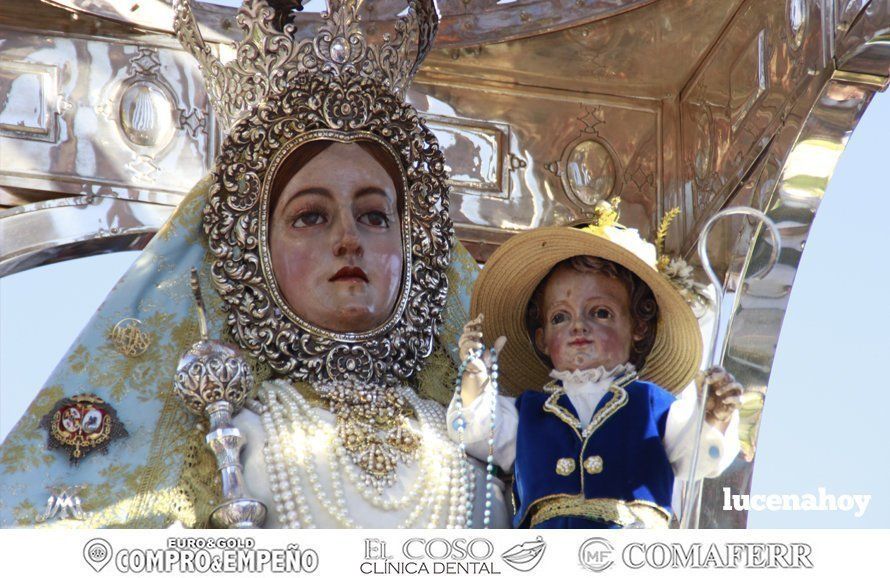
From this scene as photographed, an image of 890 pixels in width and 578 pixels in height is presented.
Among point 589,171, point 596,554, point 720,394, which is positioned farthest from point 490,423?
point 589,171

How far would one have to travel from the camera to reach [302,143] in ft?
18.4

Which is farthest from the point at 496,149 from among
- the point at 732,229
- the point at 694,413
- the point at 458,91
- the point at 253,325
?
the point at 694,413

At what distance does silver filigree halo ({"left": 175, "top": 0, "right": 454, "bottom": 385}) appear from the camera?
549cm

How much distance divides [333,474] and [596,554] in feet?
3.37

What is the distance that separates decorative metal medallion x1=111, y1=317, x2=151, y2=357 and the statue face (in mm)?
422

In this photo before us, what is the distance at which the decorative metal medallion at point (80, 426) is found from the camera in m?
5.15

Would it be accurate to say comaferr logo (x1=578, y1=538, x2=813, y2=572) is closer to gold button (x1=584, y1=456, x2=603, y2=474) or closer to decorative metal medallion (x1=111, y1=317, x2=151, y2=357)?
gold button (x1=584, y1=456, x2=603, y2=474)

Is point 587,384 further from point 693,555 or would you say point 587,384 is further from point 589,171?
point 589,171

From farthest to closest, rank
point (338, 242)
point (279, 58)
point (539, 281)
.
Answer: point (279, 58), point (338, 242), point (539, 281)

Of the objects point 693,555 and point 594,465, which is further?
point 594,465

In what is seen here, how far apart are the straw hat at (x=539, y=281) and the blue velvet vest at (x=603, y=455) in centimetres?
24

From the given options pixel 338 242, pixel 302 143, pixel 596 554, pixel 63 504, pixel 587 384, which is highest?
pixel 302 143

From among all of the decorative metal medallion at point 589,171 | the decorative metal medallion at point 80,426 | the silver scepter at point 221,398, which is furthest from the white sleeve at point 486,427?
the decorative metal medallion at point 589,171

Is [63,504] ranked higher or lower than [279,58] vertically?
lower
